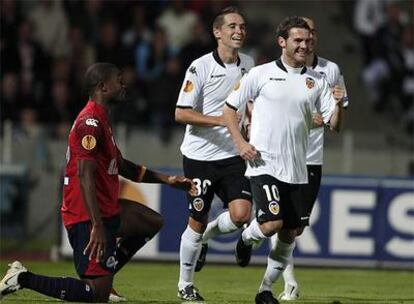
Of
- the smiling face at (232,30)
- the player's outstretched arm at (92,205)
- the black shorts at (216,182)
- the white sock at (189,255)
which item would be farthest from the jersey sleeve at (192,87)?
the player's outstretched arm at (92,205)

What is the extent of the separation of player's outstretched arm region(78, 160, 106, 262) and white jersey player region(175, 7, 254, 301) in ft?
7.52

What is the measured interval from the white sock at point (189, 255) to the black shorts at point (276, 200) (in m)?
1.32

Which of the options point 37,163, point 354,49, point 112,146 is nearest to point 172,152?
point 37,163

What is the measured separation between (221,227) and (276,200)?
1622 mm

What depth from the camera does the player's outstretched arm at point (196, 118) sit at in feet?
37.4

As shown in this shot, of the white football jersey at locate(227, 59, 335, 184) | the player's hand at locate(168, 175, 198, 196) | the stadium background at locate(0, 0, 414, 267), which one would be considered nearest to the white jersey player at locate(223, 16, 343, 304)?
the white football jersey at locate(227, 59, 335, 184)

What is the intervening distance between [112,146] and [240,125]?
2020mm

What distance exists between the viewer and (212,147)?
11828mm

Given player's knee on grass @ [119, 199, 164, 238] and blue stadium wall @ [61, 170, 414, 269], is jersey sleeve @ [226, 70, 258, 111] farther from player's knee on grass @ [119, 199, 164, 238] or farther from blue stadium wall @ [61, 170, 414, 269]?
blue stadium wall @ [61, 170, 414, 269]

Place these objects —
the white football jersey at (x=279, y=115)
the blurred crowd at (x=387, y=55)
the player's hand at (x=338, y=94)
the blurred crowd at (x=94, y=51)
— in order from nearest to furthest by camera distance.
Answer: the white football jersey at (x=279, y=115) < the player's hand at (x=338, y=94) < the blurred crowd at (x=94, y=51) < the blurred crowd at (x=387, y=55)

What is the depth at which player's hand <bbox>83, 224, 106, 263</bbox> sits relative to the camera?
943cm

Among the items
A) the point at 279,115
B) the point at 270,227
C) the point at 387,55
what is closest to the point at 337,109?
the point at 279,115

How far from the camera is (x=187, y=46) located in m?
21.7

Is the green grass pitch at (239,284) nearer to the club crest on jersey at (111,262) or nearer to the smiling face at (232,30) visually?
the club crest on jersey at (111,262)
